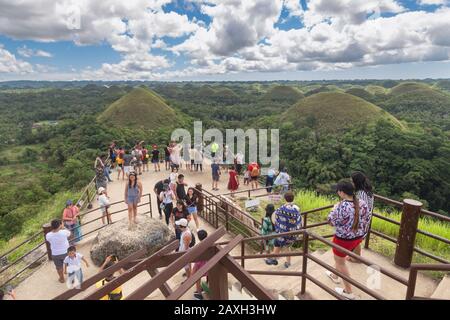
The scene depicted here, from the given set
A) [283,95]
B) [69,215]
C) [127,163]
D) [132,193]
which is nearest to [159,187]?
[132,193]

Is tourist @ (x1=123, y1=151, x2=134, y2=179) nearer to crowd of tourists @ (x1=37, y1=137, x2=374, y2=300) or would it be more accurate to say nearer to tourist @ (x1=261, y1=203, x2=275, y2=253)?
crowd of tourists @ (x1=37, y1=137, x2=374, y2=300)

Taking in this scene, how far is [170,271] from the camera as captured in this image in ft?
5.45

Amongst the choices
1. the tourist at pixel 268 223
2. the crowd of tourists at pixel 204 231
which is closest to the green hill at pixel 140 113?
the crowd of tourists at pixel 204 231

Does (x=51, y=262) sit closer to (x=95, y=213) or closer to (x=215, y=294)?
(x=95, y=213)

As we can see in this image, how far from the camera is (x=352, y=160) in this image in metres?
28.6

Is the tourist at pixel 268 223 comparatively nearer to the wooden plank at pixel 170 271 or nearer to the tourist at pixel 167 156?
the wooden plank at pixel 170 271

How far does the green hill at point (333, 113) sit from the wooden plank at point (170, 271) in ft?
150

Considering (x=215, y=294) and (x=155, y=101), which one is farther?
(x=155, y=101)

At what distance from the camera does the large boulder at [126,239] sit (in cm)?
671

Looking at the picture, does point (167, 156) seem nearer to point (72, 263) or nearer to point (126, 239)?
point (126, 239)

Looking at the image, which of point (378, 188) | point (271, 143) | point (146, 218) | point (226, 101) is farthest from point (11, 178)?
point (226, 101)

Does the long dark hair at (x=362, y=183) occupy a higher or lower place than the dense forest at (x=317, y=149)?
higher

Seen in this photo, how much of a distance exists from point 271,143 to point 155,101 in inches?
1440
